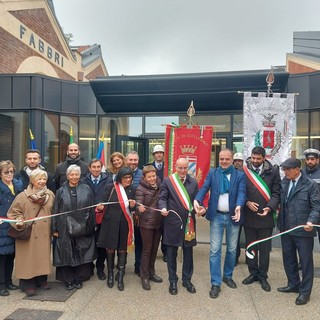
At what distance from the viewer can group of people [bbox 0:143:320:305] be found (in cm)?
420

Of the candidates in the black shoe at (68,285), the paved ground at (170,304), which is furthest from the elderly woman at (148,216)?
the black shoe at (68,285)

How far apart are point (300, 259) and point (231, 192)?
3.69 ft

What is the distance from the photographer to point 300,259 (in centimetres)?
413

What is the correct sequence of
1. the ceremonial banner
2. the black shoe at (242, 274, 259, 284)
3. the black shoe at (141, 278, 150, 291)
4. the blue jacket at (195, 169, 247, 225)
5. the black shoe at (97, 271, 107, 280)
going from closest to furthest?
the blue jacket at (195, 169, 247, 225) → the black shoe at (141, 278, 150, 291) → the black shoe at (242, 274, 259, 284) → the black shoe at (97, 271, 107, 280) → the ceremonial banner

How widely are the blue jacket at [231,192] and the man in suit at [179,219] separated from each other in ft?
0.64

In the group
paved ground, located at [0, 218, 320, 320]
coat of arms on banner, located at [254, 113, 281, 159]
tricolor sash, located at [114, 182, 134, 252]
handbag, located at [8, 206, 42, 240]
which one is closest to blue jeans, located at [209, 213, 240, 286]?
paved ground, located at [0, 218, 320, 320]

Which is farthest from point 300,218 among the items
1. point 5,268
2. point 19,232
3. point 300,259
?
point 5,268

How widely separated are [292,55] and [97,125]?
37.3 feet

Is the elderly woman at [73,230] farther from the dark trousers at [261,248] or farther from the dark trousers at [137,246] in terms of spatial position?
the dark trousers at [261,248]

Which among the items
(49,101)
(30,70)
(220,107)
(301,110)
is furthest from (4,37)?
(301,110)

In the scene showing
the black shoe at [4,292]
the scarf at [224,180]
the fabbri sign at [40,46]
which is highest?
the fabbri sign at [40,46]

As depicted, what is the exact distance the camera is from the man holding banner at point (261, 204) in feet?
14.6

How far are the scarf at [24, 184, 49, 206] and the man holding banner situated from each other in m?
2.59

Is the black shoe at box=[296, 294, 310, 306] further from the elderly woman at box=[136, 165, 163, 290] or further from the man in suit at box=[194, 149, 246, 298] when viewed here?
the elderly woman at box=[136, 165, 163, 290]
